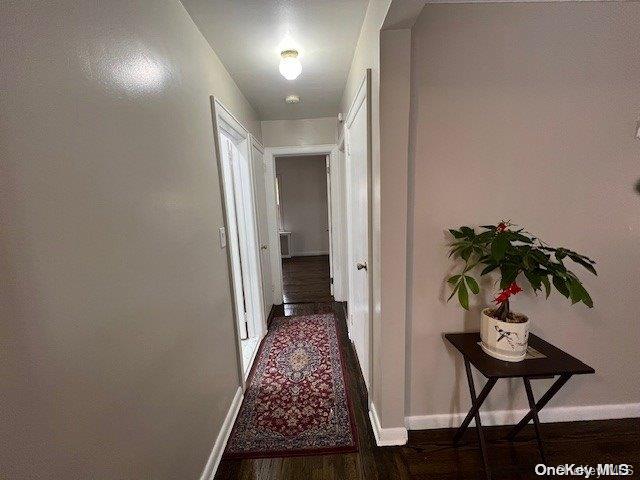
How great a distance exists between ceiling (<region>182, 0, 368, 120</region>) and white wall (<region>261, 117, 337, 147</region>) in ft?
2.37

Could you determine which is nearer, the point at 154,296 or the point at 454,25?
the point at 154,296

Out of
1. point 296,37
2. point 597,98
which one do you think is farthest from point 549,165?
point 296,37

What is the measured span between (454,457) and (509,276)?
3.43 feet

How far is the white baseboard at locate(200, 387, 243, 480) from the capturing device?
1.28 meters

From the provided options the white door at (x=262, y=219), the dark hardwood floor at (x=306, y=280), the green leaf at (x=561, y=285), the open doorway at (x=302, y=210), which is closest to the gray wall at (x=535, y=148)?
the green leaf at (x=561, y=285)

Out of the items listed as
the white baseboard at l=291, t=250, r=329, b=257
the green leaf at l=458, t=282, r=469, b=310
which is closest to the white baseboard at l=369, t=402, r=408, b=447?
the green leaf at l=458, t=282, r=469, b=310

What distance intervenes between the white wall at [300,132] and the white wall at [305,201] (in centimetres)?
268

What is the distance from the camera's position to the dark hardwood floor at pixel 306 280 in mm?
3617

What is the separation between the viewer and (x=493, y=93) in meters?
1.25

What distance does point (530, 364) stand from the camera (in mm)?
1148

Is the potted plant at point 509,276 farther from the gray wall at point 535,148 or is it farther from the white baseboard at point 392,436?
the white baseboard at point 392,436

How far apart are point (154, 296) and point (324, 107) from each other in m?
2.48

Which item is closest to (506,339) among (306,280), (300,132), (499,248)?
(499,248)

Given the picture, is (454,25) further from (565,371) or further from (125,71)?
(565,371)
